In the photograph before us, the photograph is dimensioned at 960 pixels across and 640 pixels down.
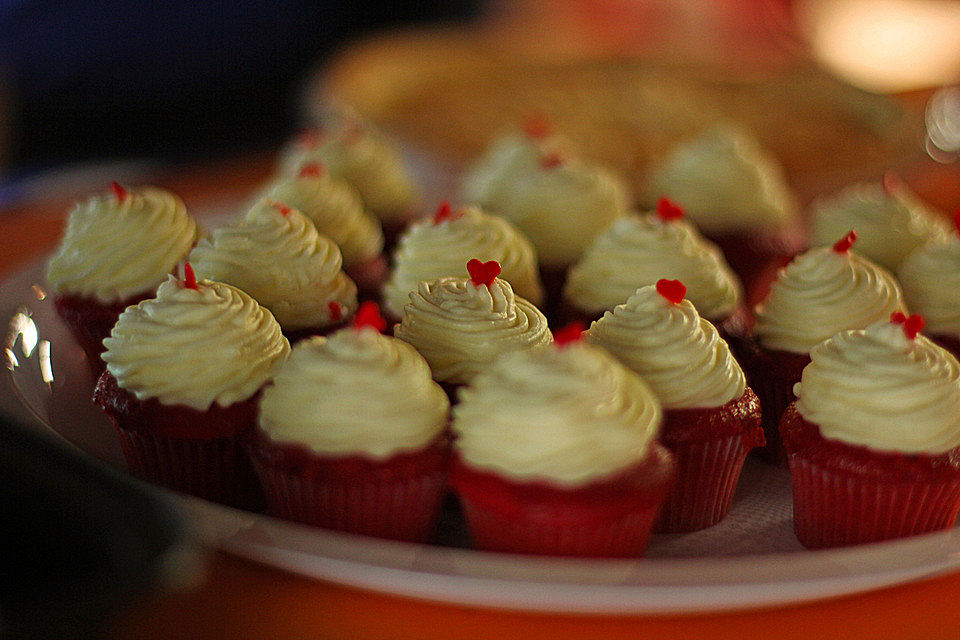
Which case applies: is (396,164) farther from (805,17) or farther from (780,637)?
(805,17)

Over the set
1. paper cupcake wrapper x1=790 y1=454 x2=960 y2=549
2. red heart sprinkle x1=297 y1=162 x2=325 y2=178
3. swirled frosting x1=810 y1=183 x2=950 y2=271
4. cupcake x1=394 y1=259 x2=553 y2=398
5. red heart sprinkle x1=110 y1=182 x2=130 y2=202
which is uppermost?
red heart sprinkle x1=110 y1=182 x2=130 y2=202

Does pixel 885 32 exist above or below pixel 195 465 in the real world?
below

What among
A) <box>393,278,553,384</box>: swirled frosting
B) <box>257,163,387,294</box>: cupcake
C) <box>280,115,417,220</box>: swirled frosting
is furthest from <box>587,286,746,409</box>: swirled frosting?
<box>280,115,417,220</box>: swirled frosting

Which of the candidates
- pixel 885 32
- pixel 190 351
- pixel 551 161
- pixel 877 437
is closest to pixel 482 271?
pixel 190 351

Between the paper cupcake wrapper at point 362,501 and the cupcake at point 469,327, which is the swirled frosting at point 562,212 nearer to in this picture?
the cupcake at point 469,327

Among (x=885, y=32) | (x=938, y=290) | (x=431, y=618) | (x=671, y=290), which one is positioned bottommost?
(x=885, y=32)

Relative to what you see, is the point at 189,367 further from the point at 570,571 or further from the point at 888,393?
the point at 888,393

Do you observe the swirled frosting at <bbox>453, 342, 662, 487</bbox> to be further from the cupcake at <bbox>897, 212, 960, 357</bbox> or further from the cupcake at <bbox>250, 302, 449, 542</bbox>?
the cupcake at <bbox>897, 212, 960, 357</bbox>

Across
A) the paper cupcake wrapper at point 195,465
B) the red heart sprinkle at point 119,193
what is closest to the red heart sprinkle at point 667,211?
the paper cupcake wrapper at point 195,465
